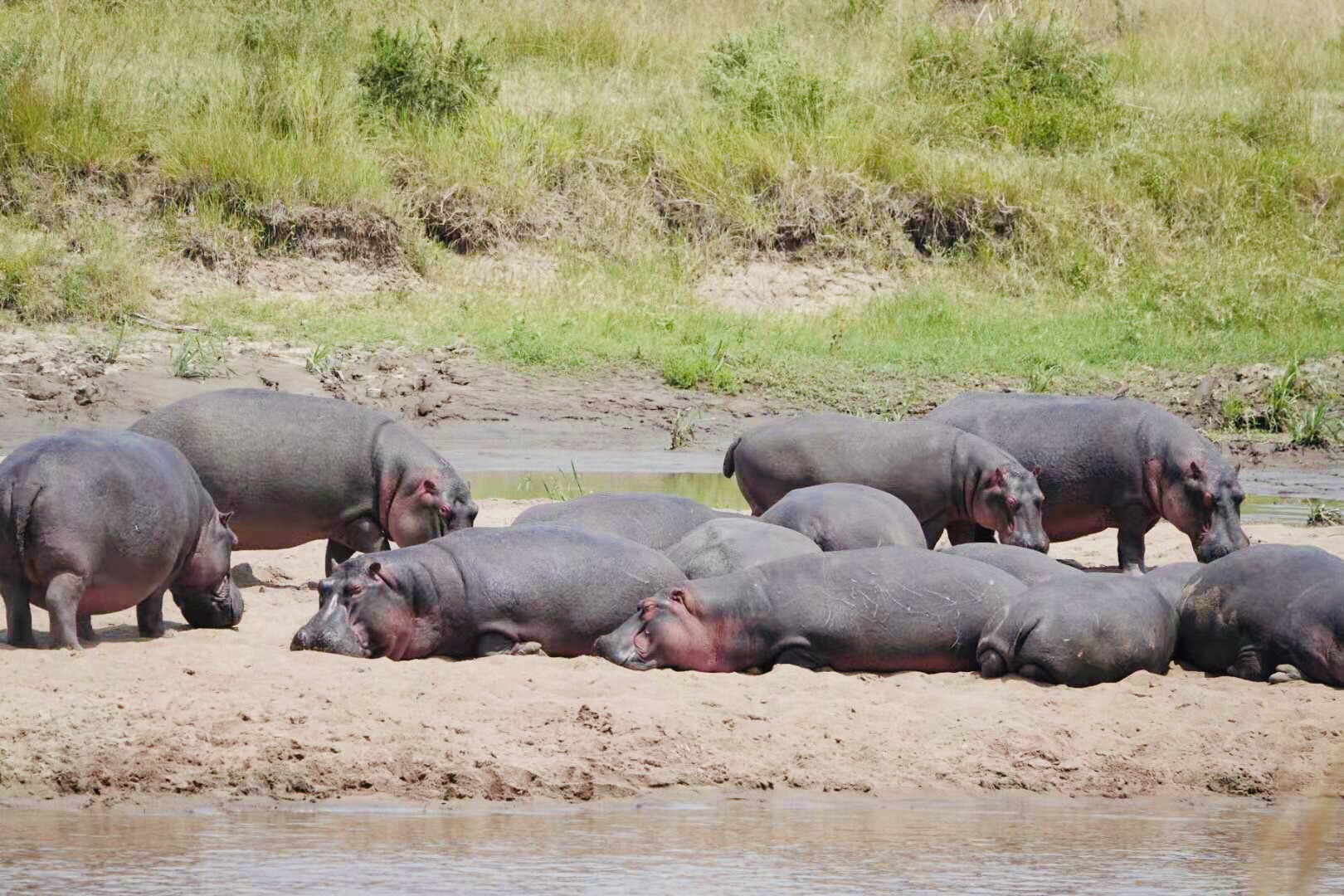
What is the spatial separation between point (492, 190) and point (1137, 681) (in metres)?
10.5

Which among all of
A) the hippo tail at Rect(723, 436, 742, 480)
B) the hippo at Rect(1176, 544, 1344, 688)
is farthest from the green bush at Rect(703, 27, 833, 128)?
the hippo at Rect(1176, 544, 1344, 688)

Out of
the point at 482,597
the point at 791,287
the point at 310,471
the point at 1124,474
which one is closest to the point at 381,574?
the point at 482,597

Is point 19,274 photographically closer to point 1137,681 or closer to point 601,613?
point 601,613

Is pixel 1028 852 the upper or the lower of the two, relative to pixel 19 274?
upper

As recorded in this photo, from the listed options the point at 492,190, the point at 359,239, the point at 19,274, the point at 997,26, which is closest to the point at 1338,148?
the point at 997,26

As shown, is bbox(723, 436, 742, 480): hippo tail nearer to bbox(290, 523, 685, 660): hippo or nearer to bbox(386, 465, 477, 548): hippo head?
bbox(386, 465, 477, 548): hippo head

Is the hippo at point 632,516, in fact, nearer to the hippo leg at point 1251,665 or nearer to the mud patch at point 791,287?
the hippo leg at point 1251,665

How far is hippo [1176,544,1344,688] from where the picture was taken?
6.10 meters

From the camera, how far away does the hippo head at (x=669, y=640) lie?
19.8 feet

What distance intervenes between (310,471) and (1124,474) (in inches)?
137

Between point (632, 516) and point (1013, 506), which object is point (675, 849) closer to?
point (632, 516)

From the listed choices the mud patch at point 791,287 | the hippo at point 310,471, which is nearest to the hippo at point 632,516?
the hippo at point 310,471

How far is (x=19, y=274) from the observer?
42.5 feet

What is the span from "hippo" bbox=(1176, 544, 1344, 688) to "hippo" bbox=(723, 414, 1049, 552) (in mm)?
1732
